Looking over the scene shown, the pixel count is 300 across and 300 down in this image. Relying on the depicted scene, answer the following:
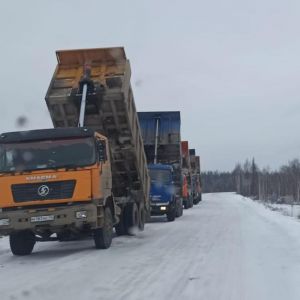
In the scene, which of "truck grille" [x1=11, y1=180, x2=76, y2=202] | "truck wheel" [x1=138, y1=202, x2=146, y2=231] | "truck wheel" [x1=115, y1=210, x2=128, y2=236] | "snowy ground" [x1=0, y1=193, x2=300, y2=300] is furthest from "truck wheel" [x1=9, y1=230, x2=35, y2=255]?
"truck wheel" [x1=138, y1=202, x2=146, y2=231]

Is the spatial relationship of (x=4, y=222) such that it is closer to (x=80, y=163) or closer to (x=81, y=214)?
(x=81, y=214)

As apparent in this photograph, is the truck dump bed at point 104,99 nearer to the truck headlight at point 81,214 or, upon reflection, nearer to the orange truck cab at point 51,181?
the orange truck cab at point 51,181

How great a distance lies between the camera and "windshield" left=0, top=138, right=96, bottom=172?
40.0ft

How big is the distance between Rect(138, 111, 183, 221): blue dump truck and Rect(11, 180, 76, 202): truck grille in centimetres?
1142

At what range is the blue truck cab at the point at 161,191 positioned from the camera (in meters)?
23.4

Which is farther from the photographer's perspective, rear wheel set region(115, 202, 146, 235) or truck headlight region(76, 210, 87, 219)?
rear wheel set region(115, 202, 146, 235)

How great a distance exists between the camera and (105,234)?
13.0 m

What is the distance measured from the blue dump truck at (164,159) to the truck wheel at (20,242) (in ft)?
35.0

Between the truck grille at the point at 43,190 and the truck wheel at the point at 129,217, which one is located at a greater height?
the truck grille at the point at 43,190

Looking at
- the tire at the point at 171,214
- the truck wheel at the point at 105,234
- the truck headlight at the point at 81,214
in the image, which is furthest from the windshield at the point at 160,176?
the truck headlight at the point at 81,214

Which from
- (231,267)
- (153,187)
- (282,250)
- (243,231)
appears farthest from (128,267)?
(153,187)

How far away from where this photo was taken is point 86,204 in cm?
1211

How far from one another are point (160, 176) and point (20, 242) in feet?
36.8

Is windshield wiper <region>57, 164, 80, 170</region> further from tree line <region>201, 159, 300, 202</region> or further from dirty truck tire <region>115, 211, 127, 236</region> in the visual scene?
tree line <region>201, 159, 300, 202</region>
